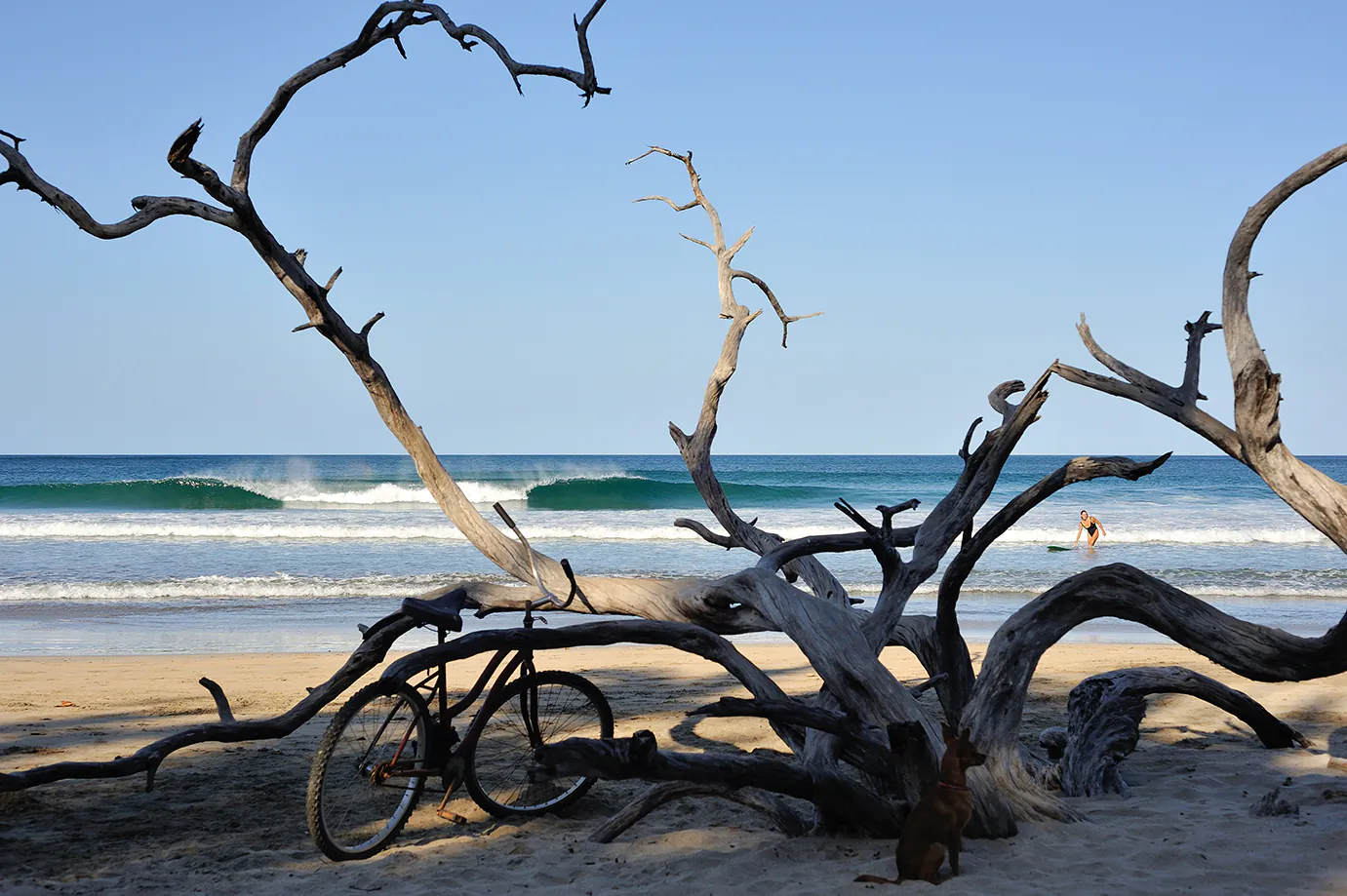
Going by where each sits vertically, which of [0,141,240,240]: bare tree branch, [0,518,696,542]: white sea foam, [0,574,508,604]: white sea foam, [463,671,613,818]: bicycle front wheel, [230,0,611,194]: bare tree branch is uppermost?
[230,0,611,194]: bare tree branch

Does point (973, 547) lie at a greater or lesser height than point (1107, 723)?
greater

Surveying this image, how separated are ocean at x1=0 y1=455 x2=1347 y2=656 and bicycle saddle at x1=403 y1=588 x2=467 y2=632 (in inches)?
253

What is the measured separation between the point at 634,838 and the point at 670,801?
30 centimetres

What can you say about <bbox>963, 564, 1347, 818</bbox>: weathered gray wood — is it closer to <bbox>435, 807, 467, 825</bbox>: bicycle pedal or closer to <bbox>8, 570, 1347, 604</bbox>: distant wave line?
<bbox>435, 807, 467, 825</bbox>: bicycle pedal

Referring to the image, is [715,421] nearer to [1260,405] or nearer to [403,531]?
[1260,405]

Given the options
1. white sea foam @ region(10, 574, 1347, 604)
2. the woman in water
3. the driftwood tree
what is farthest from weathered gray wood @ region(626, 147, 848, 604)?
the woman in water

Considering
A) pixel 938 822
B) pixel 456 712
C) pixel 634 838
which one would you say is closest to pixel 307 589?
pixel 456 712

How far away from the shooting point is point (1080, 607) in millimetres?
4191

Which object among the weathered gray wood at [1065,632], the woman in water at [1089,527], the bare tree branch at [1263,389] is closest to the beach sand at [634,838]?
the weathered gray wood at [1065,632]

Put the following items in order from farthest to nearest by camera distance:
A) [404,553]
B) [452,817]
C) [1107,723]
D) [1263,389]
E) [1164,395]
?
[404,553] < [1107,723] < [452,817] < [1164,395] < [1263,389]

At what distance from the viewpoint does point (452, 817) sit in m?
4.50

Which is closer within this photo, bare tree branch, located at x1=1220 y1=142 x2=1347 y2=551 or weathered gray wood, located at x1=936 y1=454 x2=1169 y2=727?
bare tree branch, located at x1=1220 y1=142 x2=1347 y2=551

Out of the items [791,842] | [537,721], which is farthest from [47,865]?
[791,842]

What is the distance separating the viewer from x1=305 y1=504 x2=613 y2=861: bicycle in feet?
12.8
